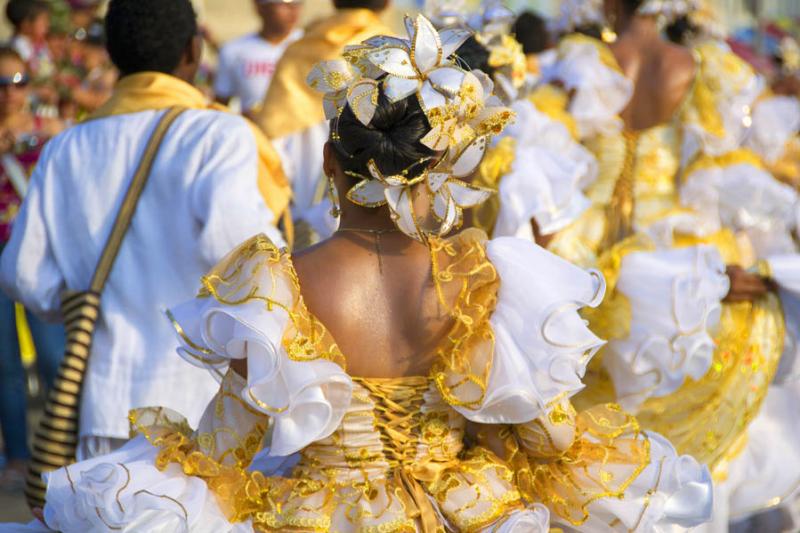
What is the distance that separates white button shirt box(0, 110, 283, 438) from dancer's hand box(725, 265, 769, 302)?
1.62 m

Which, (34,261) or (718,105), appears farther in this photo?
(718,105)

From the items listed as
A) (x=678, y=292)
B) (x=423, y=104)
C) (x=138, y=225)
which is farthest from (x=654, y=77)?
(x=423, y=104)

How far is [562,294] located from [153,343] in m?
1.76

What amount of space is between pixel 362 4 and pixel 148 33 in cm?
208

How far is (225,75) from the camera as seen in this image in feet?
26.7

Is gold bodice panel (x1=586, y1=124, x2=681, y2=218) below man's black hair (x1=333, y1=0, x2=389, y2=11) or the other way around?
below

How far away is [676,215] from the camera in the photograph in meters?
5.29

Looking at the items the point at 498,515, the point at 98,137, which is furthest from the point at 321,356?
the point at 98,137

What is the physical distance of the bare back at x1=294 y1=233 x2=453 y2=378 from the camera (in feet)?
9.09

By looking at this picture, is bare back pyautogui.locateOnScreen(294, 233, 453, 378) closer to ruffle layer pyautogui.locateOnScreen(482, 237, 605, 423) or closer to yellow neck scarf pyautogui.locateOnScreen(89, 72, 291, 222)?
ruffle layer pyautogui.locateOnScreen(482, 237, 605, 423)

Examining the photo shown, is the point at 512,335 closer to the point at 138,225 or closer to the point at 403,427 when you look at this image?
the point at 403,427

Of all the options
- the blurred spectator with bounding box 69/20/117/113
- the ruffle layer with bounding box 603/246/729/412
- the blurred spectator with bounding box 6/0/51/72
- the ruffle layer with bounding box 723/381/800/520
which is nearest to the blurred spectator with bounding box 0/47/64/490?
the blurred spectator with bounding box 69/20/117/113

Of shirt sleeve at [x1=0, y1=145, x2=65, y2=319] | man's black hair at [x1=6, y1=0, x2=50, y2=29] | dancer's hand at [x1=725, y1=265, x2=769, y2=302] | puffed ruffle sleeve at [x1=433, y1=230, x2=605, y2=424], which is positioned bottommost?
man's black hair at [x1=6, y1=0, x2=50, y2=29]

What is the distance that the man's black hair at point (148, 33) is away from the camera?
436 centimetres
